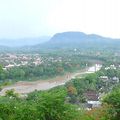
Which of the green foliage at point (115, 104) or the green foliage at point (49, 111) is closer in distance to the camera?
the green foliage at point (49, 111)

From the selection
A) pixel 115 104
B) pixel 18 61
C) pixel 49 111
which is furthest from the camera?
pixel 18 61

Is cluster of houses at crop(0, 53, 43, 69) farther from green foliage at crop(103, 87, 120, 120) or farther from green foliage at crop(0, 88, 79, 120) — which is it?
green foliage at crop(0, 88, 79, 120)

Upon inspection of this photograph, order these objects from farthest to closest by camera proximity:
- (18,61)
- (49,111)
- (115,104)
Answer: (18,61), (115,104), (49,111)

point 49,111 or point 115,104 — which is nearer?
point 49,111

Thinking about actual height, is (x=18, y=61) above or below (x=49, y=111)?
below

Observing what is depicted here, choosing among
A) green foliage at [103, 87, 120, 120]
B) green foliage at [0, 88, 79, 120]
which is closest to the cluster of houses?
green foliage at [103, 87, 120, 120]

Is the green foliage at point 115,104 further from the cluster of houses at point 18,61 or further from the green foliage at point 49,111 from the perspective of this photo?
the cluster of houses at point 18,61

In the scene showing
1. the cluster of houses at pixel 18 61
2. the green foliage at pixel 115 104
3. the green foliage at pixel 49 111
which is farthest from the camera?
the cluster of houses at pixel 18 61

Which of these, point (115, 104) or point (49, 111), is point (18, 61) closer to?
point (115, 104)

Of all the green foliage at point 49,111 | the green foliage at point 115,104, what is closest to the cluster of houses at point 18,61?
the green foliage at point 115,104

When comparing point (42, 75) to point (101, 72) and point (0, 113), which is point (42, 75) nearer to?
point (101, 72)

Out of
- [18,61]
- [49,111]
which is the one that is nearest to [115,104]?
[49,111]
